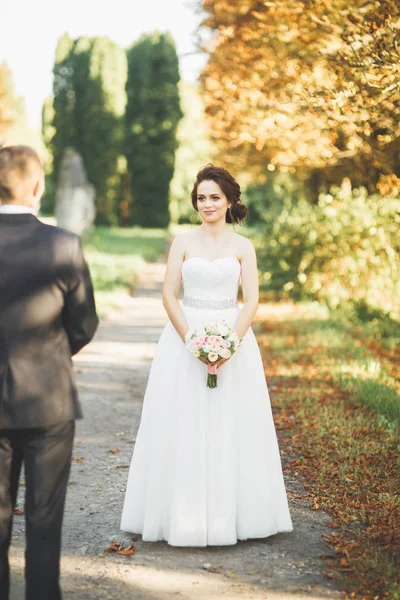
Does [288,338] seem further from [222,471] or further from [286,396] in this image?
[222,471]

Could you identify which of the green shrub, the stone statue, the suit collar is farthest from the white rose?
the stone statue

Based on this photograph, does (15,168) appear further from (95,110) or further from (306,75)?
(95,110)

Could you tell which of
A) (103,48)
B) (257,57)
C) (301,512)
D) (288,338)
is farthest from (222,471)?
(103,48)

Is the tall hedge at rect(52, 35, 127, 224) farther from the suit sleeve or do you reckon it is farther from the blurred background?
the suit sleeve

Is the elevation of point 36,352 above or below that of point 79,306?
below

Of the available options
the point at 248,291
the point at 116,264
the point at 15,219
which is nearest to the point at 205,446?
the point at 248,291

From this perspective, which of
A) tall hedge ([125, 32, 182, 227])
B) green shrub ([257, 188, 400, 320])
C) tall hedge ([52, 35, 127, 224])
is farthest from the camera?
tall hedge ([125, 32, 182, 227])

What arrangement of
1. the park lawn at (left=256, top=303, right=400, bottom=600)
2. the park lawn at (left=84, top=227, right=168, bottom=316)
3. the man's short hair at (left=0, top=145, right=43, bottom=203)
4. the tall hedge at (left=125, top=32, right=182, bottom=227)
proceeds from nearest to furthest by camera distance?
the man's short hair at (left=0, top=145, right=43, bottom=203) → the park lawn at (left=256, top=303, right=400, bottom=600) → the park lawn at (left=84, top=227, right=168, bottom=316) → the tall hedge at (left=125, top=32, right=182, bottom=227)

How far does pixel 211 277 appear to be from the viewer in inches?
168

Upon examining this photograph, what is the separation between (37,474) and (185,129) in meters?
50.8

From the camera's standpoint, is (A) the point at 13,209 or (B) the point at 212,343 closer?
(A) the point at 13,209

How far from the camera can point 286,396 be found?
24.7 feet

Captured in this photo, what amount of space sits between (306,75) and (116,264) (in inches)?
528

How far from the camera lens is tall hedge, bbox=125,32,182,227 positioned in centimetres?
4559
